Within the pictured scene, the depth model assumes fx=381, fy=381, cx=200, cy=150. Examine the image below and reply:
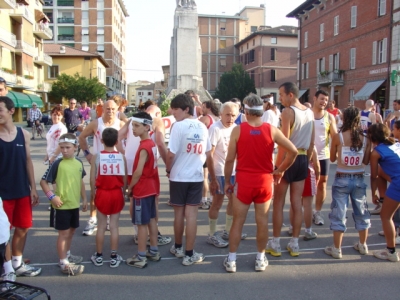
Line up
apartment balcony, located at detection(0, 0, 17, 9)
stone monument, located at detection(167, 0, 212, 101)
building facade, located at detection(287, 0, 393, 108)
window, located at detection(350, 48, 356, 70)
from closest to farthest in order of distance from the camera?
stone monument, located at detection(167, 0, 212, 101) < building facade, located at detection(287, 0, 393, 108) < apartment balcony, located at detection(0, 0, 17, 9) < window, located at detection(350, 48, 356, 70)

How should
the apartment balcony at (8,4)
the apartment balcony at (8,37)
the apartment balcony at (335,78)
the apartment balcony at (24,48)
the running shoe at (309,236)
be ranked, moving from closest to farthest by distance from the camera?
1. the running shoe at (309,236)
2. the apartment balcony at (8,4)
3. the apartment balcony at (8,37)
4. the apartment balcony at (335,78)
5. the apartment balcony at (24,48)

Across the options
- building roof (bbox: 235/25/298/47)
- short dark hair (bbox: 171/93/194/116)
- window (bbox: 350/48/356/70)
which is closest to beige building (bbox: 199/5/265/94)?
building roof (bbox: 235/25/298/47)

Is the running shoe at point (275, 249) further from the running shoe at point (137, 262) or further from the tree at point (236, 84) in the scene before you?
the tree at point (236, 84)

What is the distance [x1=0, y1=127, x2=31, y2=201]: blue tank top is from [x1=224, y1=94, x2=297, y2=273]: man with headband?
7.75 ft

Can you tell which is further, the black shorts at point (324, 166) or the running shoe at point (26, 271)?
the black shorts at point (324, 166)

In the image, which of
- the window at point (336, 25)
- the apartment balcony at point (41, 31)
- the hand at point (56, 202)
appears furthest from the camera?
the apartment balcony at point (41, 31)

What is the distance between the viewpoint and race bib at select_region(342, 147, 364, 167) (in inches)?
200

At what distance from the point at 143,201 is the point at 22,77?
4288 cm

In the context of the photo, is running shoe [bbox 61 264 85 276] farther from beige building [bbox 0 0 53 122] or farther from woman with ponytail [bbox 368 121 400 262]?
beige building [bbox 0 0 53 122]

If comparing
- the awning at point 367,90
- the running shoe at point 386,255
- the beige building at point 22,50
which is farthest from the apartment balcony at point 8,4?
the running shoe at point 386,255

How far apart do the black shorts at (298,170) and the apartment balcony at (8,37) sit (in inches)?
1518

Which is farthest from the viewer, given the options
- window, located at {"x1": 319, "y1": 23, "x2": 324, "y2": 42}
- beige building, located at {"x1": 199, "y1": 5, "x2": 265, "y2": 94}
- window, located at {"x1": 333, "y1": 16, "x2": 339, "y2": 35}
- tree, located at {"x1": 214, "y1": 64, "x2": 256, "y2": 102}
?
beige building, located at {"x1": 199, "y1": 5, "x2": 265, "y2": 94}

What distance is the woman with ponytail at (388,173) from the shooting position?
16.1 feet

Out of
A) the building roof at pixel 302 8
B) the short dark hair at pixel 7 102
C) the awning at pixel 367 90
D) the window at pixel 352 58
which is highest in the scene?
the building roof at pixel 302 8
